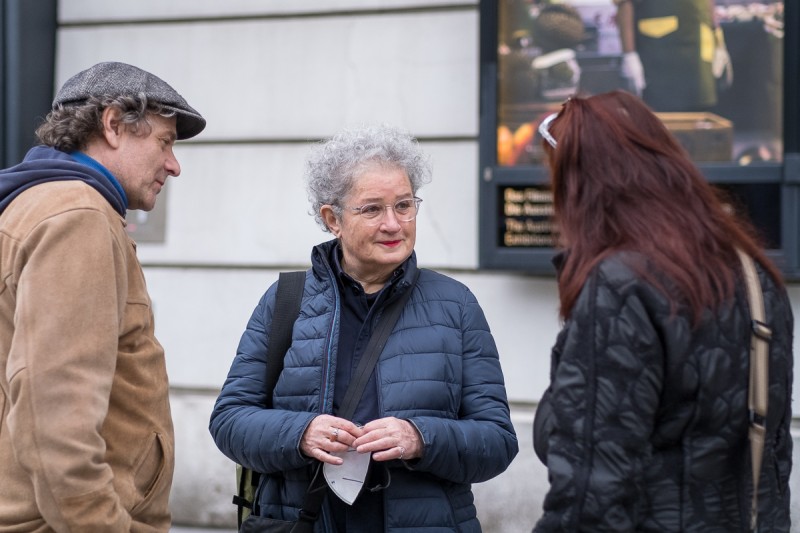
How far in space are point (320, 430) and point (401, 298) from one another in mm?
Result: 448

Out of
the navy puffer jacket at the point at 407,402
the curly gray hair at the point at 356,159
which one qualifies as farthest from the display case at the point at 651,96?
the navy puffer jacket at the point at 407,402

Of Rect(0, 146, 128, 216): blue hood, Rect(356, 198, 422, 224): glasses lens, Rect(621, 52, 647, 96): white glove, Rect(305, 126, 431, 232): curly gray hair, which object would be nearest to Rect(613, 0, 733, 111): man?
Rect(621, 52, 647, 96): white glove

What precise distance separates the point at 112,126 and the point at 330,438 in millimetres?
937

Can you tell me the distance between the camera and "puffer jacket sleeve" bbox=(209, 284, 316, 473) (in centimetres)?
277

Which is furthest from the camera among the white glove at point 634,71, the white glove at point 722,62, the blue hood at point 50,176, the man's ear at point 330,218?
the white glove at point 634,71

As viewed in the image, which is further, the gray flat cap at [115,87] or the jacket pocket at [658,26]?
the jacket pocket at [658,26]

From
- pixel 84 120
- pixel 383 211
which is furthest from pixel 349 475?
pixel 84 120

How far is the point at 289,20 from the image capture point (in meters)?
5.49

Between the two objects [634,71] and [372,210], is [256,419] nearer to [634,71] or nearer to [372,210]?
[372,210]

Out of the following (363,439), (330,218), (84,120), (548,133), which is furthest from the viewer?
(330,218)

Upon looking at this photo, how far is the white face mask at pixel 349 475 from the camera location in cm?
272

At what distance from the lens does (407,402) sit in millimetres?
2791

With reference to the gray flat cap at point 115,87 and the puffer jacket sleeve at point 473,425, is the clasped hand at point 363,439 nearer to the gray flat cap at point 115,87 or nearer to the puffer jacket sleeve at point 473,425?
the puffer jacket sleeve at point 473,425

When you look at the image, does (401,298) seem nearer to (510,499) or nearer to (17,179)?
(17,179)
